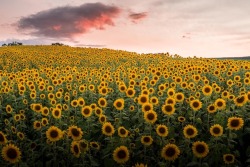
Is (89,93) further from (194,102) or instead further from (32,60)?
(32,60)

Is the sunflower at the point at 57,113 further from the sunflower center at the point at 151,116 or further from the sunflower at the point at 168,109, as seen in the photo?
the sunflower at the point at 168,109

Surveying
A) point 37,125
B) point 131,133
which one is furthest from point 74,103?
point 131,133

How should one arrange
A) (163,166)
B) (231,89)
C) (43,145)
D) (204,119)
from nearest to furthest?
(163,166)
(43,145)
(204,119)
(231,89)

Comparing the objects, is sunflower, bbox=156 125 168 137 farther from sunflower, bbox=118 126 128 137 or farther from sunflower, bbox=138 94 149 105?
sunflower, bbox=138 94 149 105

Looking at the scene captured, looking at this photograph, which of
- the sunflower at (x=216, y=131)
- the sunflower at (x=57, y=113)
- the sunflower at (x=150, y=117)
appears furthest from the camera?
the sunflower at (x=57, y=113)

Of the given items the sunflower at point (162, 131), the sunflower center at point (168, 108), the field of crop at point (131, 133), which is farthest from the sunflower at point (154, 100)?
the sunflower at point (162, 131)

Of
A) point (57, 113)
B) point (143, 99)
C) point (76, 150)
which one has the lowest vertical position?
point (76, 150)

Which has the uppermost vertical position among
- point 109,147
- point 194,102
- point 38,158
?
A: point 194,102

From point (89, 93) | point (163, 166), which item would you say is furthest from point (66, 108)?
point (163, 166)

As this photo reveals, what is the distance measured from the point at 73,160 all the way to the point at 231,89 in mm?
6059

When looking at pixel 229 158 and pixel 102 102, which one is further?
pixel 102 102

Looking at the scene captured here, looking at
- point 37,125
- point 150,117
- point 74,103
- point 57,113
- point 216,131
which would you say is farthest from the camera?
point 74,103

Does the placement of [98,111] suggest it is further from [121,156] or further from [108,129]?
[121,156]

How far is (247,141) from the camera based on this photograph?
23.8 ft
